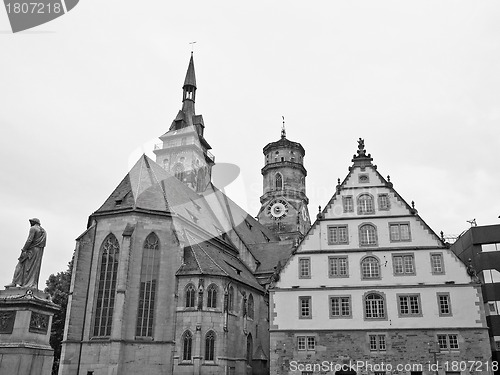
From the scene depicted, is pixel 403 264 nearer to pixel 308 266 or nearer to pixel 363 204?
pixel 363 204

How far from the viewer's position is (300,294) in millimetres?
31781

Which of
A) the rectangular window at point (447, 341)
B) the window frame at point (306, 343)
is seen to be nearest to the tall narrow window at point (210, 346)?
the window frame at point (306, 343)

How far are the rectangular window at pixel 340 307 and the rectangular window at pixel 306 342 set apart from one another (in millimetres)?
1993

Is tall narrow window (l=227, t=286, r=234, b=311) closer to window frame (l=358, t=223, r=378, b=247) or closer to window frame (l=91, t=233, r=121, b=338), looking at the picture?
window frame (l=91, t=233, r=121, b=338)

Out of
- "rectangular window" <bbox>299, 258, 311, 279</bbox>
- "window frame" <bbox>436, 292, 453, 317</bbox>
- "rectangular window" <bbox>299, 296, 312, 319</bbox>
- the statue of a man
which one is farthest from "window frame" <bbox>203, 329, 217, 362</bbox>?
the statue of a man

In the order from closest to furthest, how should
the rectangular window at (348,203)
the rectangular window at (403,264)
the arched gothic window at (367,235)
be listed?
1. the rectangular window at (403,264)
2. the arched gothic window at (367,235)
3. the rectangular window at (348,203)

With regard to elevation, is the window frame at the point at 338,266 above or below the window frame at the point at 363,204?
below

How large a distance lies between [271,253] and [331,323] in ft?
66.6

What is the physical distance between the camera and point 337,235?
33000mm

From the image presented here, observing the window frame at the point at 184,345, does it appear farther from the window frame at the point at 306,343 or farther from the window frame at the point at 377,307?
the window frame at the point at 377,307

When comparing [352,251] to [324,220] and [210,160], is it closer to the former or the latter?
[324,220]

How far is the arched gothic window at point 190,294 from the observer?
34.6m

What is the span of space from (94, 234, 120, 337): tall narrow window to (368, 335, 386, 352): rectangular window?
58.7 ft

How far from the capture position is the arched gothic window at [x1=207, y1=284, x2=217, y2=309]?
3456 centimetres
